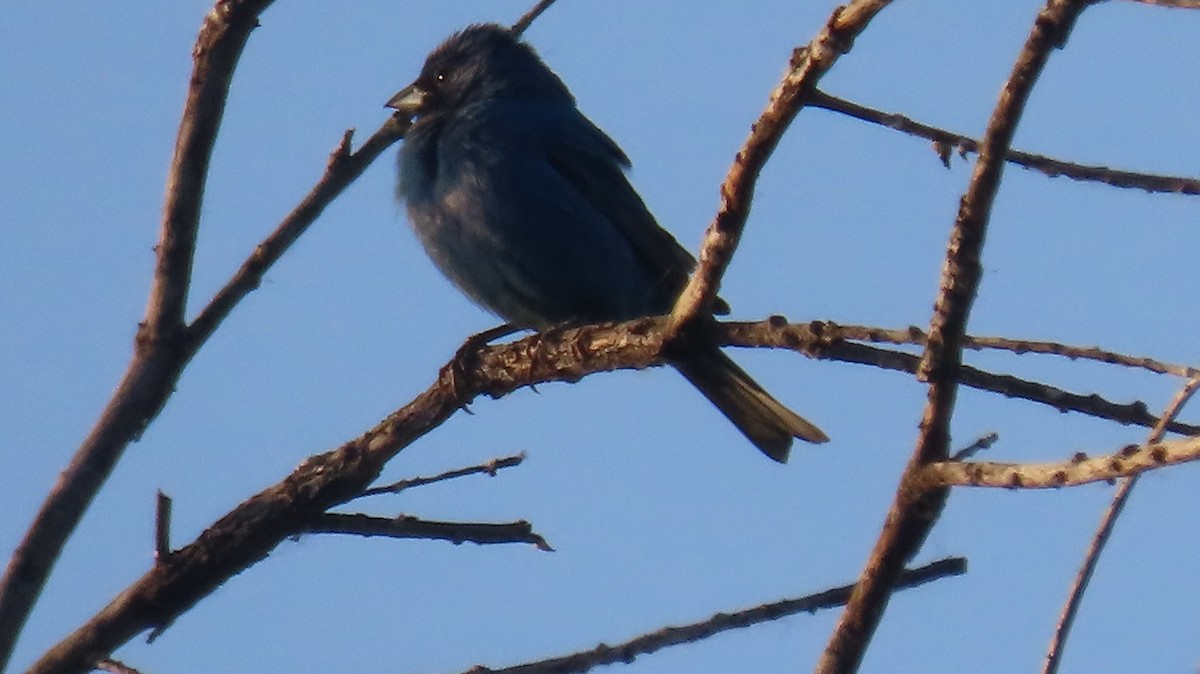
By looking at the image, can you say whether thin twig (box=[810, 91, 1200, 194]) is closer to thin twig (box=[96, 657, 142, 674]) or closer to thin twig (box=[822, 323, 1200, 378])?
thin twig (box=[822, 323, 1200, 378])

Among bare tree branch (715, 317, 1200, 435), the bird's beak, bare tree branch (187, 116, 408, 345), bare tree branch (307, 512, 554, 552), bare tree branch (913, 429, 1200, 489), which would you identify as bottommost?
bare tree branch (913, 429, 1200, 489)

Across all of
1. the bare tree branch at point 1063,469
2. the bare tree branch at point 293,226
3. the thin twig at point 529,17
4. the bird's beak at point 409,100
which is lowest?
the bare tree branch at point 1063,469

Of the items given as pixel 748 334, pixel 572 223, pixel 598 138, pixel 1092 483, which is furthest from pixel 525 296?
pixel 1092 483

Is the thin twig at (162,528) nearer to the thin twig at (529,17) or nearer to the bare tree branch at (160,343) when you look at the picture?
the bare tree branch at (160,343)

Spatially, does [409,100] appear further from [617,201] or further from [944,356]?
[944,356]

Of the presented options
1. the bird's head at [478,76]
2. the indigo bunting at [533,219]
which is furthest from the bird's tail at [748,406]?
the bird's head at [478,76]

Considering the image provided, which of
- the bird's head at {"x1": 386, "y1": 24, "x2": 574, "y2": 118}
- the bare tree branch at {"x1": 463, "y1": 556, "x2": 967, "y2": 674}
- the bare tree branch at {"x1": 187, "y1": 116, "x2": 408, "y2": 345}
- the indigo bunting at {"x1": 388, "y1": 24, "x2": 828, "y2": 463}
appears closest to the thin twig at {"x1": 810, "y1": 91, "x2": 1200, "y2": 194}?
the bare tree branch at {"x1": 463, "y1": 556, "x2": 967, "y2": 674}

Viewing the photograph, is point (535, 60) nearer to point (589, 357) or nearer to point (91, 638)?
point (589, 357)
